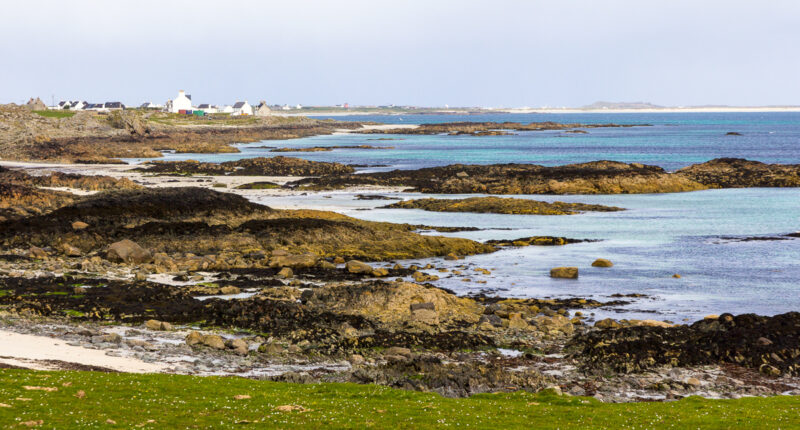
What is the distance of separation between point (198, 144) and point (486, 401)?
13029 cm

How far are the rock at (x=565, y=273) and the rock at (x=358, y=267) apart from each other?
965 centimetres

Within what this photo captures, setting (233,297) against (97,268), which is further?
(97,268)

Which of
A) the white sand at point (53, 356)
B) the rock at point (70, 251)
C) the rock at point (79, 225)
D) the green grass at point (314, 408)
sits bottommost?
the rock at point (70, 251)

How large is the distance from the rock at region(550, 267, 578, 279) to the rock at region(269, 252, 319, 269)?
13.0 metres

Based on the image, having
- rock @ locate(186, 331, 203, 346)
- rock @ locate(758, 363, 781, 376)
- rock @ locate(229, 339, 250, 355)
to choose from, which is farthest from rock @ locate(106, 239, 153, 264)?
rock @ locate(758, 363, 781, 376)

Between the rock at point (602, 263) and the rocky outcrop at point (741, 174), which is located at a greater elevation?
the rocky outcrop at point (741, 174)

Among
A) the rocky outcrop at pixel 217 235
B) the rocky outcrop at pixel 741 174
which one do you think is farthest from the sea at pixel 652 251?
the rocky outcrop at pixel 741 174

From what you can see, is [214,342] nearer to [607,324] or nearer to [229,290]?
[229,290]

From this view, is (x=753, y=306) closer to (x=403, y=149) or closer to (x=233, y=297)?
(x=233, y=297)

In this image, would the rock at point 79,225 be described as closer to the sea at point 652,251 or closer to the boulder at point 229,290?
the boulder at point 229,290

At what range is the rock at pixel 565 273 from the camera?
3922cm

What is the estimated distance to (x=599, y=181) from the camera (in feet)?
263

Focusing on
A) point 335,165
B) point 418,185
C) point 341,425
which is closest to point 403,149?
point 335,165

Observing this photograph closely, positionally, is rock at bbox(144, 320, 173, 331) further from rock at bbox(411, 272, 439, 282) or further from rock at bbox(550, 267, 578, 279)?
rock at bbox(550, 267, 578, 279)
